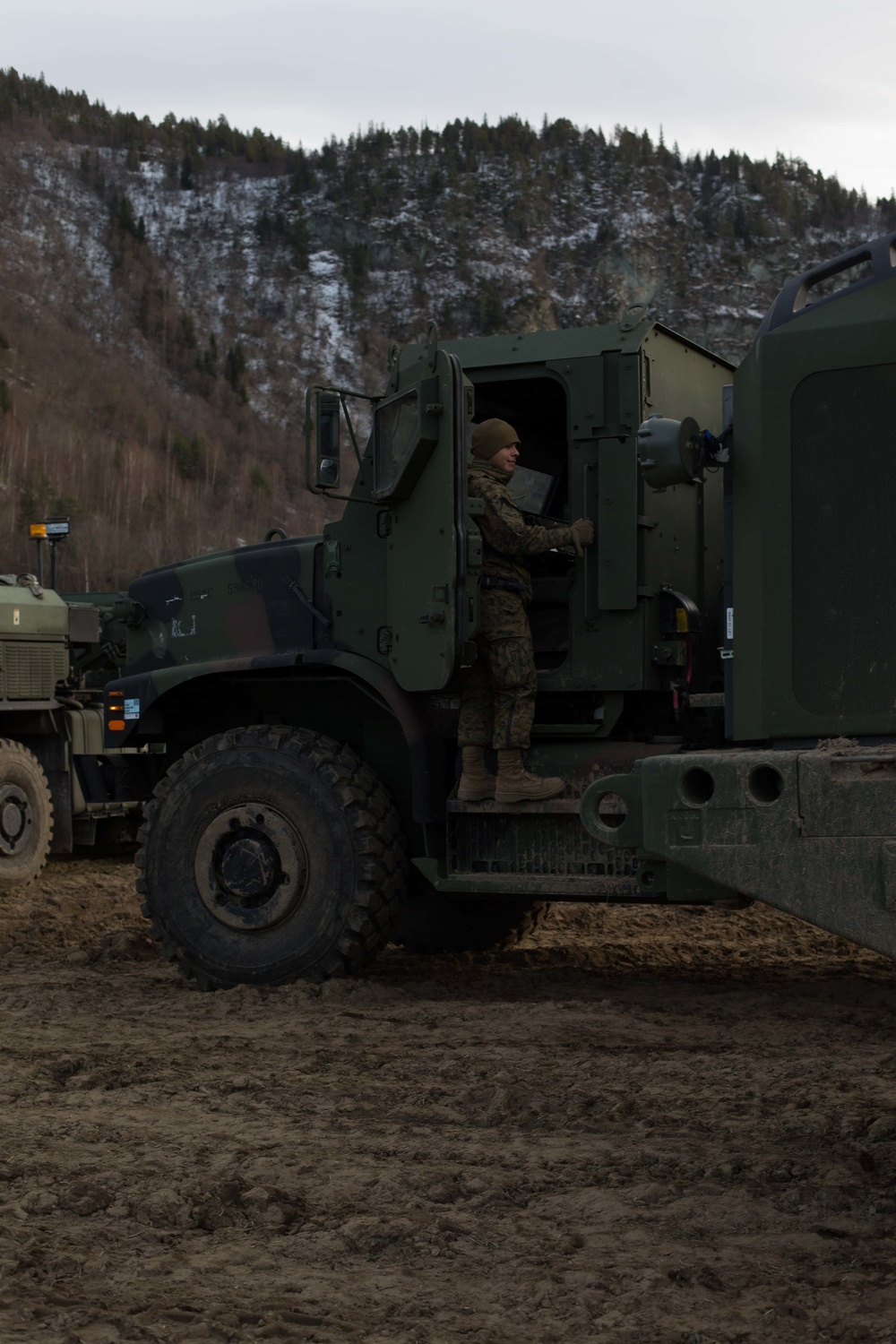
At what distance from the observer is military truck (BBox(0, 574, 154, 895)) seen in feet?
35.8

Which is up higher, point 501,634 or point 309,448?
point 309,448

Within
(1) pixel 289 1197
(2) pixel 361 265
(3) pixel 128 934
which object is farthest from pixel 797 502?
(2) pixel 361 265

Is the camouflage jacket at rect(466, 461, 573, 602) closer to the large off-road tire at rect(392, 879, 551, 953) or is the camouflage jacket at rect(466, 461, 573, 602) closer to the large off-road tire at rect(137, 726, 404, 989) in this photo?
the large off-road tire at rect(137, 726, 404, 989)

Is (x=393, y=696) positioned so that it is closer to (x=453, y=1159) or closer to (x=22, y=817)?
(x=453, y=1159)

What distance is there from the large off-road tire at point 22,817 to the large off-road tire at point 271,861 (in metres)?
4.43

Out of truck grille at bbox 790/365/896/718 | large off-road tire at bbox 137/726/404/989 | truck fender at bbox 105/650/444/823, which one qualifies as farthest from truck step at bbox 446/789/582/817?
truck grille at bbox 790/365/896/718

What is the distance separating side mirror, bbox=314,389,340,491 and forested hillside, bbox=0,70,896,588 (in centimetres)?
4887

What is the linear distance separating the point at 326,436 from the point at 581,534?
1.07m

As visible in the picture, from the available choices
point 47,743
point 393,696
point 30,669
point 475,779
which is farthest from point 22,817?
point 475,779

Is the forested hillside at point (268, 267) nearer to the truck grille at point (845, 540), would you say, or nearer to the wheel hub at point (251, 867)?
the wheel hub at point (251, 867)

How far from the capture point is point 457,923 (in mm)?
7457

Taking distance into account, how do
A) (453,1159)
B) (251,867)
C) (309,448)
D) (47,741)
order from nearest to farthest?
(453,1159)
(309,448)
(251,867)
(47,741)

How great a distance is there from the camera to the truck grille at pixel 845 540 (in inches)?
182

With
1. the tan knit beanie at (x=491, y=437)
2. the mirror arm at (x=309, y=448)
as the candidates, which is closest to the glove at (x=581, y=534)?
the tan knit beanie at (x=491, y=437)
